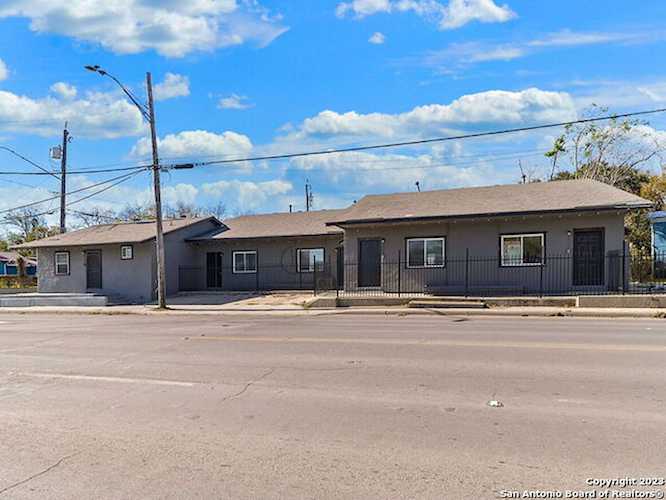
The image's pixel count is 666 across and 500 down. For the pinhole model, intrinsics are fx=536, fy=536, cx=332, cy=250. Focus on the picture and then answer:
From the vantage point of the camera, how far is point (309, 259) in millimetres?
28531

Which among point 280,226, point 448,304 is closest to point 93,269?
point 280,226

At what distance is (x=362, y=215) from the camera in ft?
79.7

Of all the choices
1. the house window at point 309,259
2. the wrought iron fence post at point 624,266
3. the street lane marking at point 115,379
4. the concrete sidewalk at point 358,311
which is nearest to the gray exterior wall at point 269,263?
the house window at point 309,259

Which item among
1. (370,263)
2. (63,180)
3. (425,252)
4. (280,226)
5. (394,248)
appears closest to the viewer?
(425,252)

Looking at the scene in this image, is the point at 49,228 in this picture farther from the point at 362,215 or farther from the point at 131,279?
the point at 362,215

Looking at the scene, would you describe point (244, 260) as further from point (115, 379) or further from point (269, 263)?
point (115, 379)

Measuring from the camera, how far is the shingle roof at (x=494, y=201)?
2066 cm

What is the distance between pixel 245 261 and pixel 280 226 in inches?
110

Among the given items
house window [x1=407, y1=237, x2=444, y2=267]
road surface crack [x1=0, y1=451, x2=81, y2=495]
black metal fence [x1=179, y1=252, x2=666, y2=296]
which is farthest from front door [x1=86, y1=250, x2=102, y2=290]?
road surface crack [x1=0, y1=451, x2=81, y2=495]

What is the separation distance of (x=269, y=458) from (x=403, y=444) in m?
1.26

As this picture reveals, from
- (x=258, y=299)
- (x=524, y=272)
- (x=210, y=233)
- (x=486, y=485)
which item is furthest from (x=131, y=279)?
(x=486, y=485)

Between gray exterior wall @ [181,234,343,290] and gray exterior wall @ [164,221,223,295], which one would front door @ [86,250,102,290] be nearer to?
gray exterior wall @ [164,221,223,295]

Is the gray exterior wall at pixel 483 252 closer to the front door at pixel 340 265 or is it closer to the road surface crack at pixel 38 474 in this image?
the front door at pixel 340 265

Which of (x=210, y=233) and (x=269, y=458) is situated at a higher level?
(x=210, y=233)
